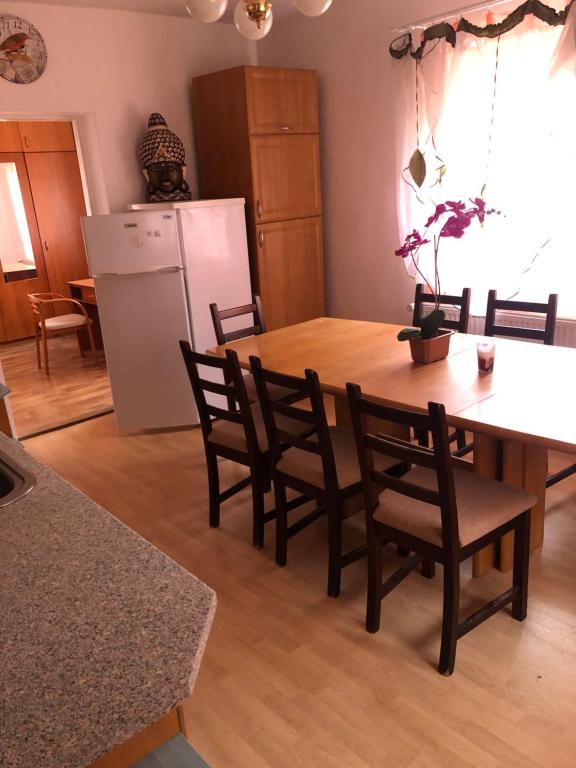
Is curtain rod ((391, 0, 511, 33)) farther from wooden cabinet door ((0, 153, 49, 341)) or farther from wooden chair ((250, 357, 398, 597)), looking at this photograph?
wooden cabinet door ((0, 153, 49, 341))

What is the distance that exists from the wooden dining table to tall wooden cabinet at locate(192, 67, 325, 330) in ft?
4.90

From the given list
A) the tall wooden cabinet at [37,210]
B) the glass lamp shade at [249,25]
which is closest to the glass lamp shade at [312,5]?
the glass lamp shade at [249,25]

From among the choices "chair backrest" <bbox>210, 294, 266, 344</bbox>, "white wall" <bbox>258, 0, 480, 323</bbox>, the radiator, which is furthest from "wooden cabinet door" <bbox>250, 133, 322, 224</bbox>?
the radiator

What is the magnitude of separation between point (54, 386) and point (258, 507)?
317cm

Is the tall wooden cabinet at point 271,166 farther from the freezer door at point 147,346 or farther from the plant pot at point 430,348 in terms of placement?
the plant pot at point 430,348

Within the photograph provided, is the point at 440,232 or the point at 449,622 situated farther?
the point at 440,232

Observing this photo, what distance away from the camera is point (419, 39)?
Answer: 12.4 ft

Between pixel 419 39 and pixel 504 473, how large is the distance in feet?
9.23

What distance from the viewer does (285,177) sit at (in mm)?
A: 4344

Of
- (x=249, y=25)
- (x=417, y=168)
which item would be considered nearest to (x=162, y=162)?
(x=417, y=168)

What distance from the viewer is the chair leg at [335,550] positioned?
2273mm

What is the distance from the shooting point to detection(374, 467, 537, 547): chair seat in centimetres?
189

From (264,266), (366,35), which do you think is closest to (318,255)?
(264,266)

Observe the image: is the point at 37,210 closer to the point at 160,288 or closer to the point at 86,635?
the point at 160,288
